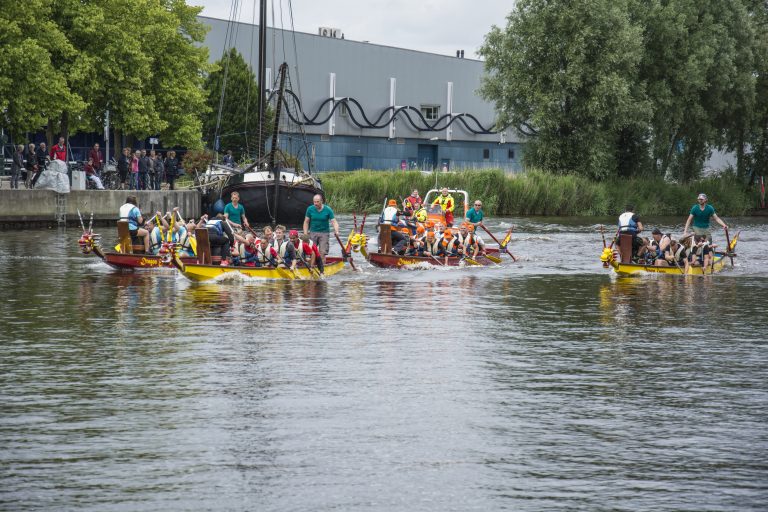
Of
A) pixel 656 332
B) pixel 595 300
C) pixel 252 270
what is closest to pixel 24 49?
pixel 252 270

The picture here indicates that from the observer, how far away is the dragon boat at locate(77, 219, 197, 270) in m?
28.5

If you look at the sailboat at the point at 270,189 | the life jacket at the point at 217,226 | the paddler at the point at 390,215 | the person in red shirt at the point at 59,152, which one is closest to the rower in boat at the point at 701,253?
the paddler at the point at 390,215

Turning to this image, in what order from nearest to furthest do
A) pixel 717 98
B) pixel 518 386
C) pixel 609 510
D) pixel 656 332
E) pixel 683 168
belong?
pixel 609 510
pixel 518 386
pixel 656 332
pixel 717 98
pixel 683 168

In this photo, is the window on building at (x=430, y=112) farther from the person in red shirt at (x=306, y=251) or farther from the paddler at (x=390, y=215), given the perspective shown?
the person in red shirt at (x=306, y=251)

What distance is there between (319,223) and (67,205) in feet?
68.5

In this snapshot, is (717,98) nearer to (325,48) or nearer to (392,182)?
(392,182)

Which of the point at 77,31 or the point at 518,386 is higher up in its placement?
the point at 77,31

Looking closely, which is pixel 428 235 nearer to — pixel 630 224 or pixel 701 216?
pixel 630 224

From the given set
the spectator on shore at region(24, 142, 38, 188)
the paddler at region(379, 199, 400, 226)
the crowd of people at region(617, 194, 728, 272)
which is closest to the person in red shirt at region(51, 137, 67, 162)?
the spectator on shore at region(24, 142, 38, 188)

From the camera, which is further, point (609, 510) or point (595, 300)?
point (595, 300)

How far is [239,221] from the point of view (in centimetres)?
2953

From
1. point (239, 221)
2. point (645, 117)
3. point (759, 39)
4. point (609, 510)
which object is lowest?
point (609, 510)

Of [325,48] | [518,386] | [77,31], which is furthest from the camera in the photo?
[325,48]

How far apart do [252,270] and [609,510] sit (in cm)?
1823
